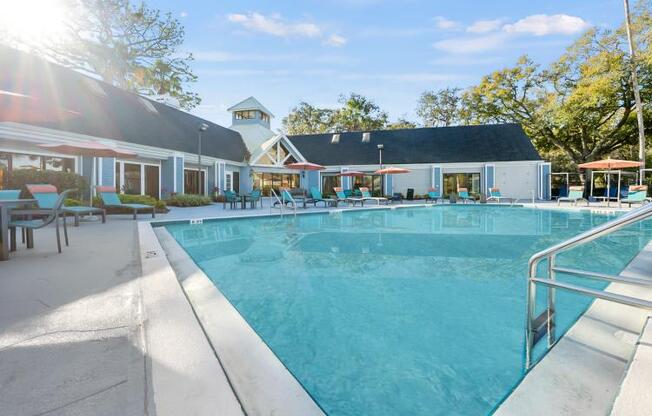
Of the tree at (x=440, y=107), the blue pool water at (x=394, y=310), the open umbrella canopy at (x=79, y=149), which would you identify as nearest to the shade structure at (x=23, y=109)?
the blue pool water at (x=394, y=310)

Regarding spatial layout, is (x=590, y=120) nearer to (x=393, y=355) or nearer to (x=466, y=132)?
(x=466, y=132)

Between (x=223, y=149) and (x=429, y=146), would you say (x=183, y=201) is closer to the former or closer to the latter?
(x=223, y=149)

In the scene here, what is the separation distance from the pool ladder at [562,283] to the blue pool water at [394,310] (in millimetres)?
253

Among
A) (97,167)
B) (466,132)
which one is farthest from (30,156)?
(466,132)

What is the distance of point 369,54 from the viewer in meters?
23.0

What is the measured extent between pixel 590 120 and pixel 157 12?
3481 cm

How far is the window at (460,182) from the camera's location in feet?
86.3

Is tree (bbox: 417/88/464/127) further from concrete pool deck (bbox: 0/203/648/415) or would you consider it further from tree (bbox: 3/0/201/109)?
concrete pool deck (bbox: 0/203/648/415)

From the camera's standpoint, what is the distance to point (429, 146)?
27.6 metres

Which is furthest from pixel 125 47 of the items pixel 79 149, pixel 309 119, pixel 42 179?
pixel 79 149

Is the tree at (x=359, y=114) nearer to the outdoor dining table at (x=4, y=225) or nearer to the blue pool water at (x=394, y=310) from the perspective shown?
the blue pool water at (x=394, y=310)

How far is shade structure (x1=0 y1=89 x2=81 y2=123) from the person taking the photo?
3863 millimetres

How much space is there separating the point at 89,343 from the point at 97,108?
16341 millimetres

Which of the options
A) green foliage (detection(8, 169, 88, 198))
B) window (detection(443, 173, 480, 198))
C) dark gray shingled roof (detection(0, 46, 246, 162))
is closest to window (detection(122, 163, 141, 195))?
dark gray shingled roof (detection(0, 46, 246, 162))
